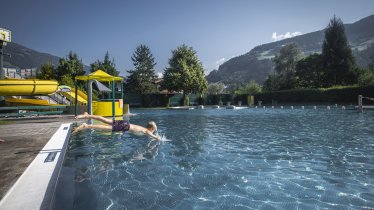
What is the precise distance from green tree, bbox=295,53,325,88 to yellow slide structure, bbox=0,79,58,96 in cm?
5433

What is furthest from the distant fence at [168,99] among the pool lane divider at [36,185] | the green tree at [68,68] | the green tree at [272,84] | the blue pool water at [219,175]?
the pool lane divider at [36,185]

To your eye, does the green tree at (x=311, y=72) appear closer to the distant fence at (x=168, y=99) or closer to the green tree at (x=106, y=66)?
the distant fence at (x=168, y=99)

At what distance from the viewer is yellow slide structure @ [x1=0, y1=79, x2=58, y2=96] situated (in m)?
14.8

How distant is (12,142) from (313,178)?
24.9 ft

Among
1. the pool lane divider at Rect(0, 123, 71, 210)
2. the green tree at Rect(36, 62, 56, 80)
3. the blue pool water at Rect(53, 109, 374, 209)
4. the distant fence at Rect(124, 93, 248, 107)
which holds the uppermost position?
the green tree at Rect(36, 62, 56, 80)

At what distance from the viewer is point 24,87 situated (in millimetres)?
15188

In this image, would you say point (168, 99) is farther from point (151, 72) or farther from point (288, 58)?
point (288, 58)

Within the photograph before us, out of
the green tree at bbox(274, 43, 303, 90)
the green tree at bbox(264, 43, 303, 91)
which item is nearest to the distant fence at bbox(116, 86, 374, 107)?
the green tree at bbox(264, 43, 303, 91)

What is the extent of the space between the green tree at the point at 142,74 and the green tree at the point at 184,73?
12523mm

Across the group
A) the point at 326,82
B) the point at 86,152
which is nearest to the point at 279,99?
the point at 326,82

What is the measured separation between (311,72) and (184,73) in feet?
106

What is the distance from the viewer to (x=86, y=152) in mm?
7621

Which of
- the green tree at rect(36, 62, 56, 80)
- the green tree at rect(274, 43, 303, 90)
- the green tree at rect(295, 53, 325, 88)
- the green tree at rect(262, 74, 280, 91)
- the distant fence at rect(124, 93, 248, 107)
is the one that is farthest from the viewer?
the green tree at rect(274, 43, 303, 90)

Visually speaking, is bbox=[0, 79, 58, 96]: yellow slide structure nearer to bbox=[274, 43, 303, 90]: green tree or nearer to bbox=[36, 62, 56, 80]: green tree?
bbox=[36, 62, 56, 80]: green tree
